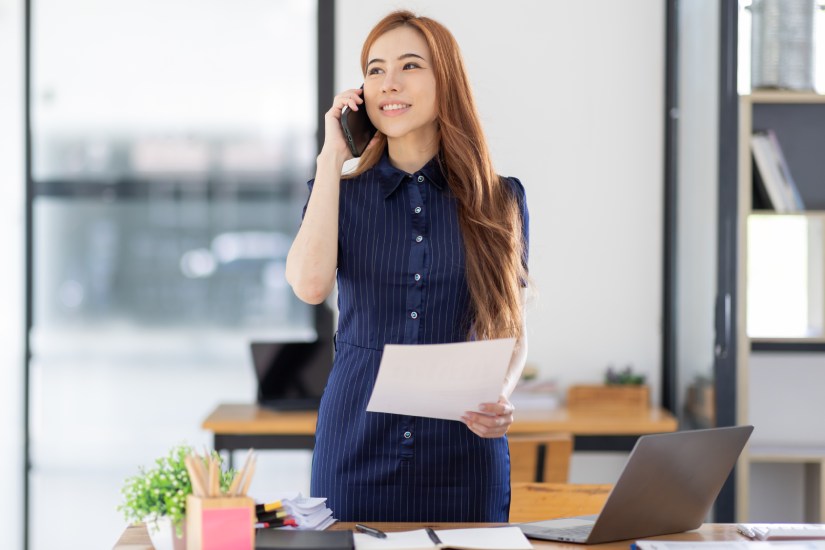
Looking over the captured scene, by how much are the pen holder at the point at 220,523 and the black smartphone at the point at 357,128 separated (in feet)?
2.99

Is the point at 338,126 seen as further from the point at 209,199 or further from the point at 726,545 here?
the point at 209,199

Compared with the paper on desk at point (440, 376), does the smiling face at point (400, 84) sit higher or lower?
higher

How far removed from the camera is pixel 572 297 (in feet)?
13.2

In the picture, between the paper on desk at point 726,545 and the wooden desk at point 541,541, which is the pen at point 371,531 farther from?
the paper on desk at point 726,545

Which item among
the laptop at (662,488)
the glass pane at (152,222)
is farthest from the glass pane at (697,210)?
the laptop at (662,488)

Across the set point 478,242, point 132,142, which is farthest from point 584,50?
point 478,242

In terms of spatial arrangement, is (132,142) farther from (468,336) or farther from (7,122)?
(468,336)

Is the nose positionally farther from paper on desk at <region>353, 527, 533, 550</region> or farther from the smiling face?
paper on desk at <region>353, 527, 533, 550</region>

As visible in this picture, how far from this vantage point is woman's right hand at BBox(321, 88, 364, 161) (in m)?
2.04

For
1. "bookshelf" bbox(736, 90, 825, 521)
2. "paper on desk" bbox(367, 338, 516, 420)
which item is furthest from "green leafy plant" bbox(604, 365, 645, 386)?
"paper on desk" bbox(367, 338, 516, 420)

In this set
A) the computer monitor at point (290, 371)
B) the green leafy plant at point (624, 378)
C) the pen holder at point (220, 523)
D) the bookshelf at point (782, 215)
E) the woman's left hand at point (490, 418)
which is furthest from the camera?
the green leafy plant at point (624, 378)

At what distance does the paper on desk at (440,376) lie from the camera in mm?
1583

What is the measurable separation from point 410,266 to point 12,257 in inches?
105

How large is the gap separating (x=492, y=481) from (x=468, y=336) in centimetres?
30
